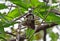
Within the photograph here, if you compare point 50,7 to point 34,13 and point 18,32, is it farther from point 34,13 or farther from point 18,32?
point 18,32

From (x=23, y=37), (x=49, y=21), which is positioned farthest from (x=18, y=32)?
(x=49, y=21)

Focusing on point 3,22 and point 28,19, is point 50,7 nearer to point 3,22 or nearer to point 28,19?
point 28,19

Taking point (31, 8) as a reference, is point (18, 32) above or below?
below

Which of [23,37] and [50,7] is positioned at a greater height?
[50,7]

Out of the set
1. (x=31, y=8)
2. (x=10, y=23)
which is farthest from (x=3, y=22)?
(x=31, y=8)

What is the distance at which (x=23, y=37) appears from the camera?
1053 mm

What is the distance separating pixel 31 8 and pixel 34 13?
0.03 meters

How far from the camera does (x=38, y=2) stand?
39.1 inches

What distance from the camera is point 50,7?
0.99 metres

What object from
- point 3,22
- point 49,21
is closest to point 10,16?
point 3,22

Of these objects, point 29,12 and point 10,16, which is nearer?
point 29,12

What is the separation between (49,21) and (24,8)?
12 cm

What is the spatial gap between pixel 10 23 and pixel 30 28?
0.11m

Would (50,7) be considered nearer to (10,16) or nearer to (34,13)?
(34,13)
